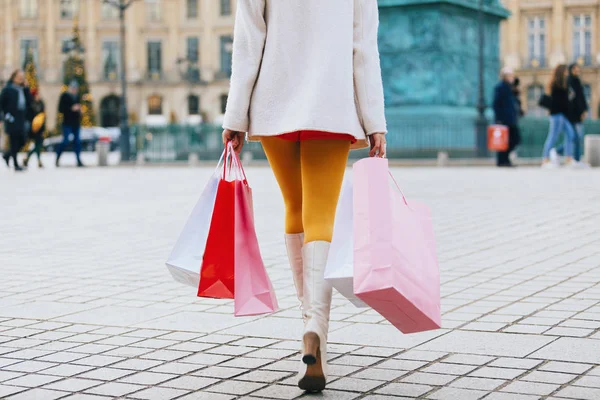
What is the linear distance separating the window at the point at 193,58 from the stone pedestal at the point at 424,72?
51746 millimetres

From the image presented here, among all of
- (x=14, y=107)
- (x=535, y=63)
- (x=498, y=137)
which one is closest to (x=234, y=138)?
(x=498, y=137)

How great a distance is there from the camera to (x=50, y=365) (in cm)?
460

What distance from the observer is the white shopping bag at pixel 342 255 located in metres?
4.06

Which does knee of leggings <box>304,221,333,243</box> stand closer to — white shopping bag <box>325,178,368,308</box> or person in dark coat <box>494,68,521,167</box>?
white shopping bag <box>325,178,368,308</box>

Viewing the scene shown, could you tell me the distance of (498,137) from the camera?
70.7ft

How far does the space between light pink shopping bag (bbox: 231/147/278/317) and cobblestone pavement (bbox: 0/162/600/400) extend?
29 centimetres

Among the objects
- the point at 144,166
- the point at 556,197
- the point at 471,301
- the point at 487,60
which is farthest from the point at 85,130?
the point at 471,301

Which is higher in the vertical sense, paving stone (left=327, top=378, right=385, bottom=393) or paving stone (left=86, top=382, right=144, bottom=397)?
paving stone (left=86, top=382, right=144, bottom=397)

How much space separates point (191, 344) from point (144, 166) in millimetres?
23676

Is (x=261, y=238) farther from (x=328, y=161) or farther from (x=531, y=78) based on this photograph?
(x=531, y=78)

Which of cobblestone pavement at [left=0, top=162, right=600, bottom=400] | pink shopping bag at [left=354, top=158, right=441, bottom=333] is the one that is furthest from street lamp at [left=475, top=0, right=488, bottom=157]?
pink shopping bag at [left=354, top=158, right=441, bottom=333]

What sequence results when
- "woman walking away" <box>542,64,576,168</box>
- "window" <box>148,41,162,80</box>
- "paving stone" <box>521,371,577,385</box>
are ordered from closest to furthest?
1. "paving stone" <box>521,371,577,385</box>
2. "woman walking away" <box>542,64,576,168</box>
3. "window" <box>148,41,162,80</box>

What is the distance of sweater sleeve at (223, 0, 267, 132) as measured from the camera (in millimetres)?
4383

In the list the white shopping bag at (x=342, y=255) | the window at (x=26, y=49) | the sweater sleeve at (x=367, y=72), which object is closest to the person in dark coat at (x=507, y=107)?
the sweater sleeve at (x=367, y=72)
